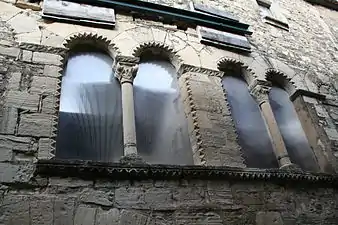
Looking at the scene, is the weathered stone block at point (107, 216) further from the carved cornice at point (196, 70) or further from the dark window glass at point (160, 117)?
the carved cornice at point (196, 70)

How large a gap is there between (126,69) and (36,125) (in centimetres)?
121

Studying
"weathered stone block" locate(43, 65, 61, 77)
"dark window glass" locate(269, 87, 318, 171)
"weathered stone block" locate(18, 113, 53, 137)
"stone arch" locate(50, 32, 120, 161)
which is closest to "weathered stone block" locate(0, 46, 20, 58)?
"weathered stone block" locate(43, 65, 61, 77)

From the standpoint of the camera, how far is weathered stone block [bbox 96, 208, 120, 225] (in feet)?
8.81

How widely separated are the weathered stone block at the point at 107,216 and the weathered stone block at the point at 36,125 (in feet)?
2.78

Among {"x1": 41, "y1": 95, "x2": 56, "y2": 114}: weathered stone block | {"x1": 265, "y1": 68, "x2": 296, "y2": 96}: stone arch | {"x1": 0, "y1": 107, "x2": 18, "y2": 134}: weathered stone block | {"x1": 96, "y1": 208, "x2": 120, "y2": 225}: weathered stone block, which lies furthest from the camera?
{"x1": 265, "y1": 68, "x2": 296, "y2": 96}: stone arch

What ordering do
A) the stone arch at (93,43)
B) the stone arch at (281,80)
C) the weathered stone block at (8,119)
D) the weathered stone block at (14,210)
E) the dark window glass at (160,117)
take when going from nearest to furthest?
the weathered stone block at (14,210) < the weathered stone block at (8,119) < the dark window glass at (160,117) < the stone arch at (93,43) < the stone arch at (281,80)

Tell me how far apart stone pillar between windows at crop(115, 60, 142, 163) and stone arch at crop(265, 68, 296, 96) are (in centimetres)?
211

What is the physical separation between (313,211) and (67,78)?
296 cm

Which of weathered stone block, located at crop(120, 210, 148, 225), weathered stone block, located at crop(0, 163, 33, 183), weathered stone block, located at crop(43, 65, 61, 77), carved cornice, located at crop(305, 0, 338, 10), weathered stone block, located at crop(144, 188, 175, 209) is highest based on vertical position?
carved cornice, located at crop(305, 0, 338, 10)

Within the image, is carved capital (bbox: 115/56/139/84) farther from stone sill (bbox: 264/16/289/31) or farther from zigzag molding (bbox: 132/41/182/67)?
stone sill (bbox: 264/16/289/31)

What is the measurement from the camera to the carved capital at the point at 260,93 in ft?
14.5

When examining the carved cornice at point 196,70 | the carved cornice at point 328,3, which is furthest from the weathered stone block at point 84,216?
the carved cornice at point 328,3

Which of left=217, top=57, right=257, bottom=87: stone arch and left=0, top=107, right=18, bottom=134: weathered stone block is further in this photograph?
left=217, top=57, right=257, bottom=87: stone arch

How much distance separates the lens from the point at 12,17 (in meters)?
3.74
